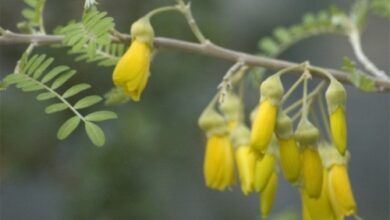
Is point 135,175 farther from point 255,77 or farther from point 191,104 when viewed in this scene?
point 255,77

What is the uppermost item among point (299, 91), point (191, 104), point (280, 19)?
point (280, 19)

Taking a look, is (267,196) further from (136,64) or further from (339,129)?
(136,64)

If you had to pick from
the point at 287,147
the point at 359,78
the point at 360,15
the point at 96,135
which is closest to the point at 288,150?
the point at 287,147

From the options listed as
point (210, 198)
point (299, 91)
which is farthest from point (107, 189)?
point (299, 91)

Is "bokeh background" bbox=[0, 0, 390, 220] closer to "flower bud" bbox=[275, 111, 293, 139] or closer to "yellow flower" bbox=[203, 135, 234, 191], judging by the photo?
"yellow flower" bbox=[203, 135, 234, 191]

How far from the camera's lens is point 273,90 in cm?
101

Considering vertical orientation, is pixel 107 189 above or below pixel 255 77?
below

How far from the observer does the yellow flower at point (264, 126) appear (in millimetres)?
979

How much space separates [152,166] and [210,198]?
445 mm

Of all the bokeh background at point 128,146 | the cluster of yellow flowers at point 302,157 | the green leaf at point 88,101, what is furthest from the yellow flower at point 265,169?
the bokeh background at point 128,146

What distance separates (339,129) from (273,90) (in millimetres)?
87

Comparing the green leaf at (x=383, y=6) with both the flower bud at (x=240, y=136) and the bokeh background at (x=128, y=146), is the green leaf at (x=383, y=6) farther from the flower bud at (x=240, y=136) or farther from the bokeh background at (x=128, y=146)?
the bokeh background at (x=128, y=146)

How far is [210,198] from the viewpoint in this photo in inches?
95.4

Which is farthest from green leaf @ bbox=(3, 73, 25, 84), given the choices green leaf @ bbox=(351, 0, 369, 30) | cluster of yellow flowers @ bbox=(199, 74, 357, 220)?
green leaf @ bbox=(351, 0, 369, 30)
